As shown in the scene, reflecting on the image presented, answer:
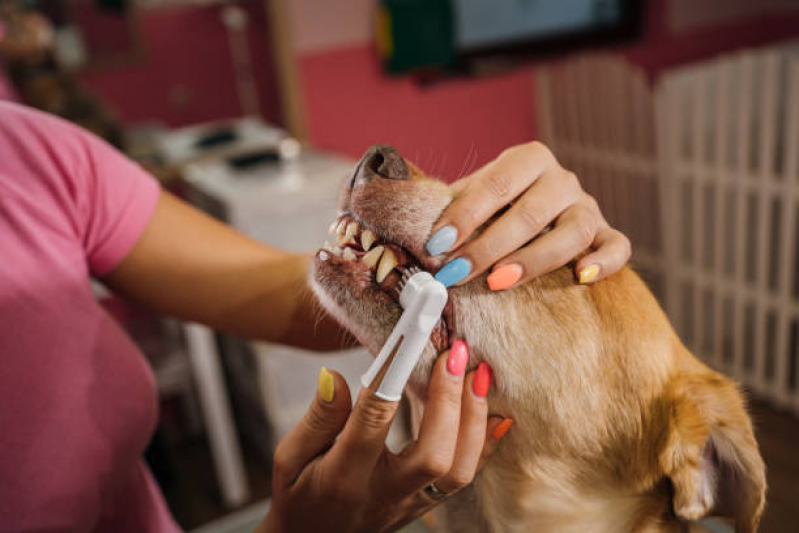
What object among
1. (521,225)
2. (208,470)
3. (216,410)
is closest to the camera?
(521,225)

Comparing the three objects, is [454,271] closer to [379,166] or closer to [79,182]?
[379,166]

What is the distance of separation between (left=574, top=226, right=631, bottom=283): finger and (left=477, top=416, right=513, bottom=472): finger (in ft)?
0.65

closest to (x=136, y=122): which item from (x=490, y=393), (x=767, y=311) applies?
(x=490, y=393)

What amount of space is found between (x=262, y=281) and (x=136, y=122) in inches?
58.9

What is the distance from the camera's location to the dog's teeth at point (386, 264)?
69 cm

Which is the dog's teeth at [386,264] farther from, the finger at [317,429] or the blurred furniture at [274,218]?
the blurred furniture at [274,218]

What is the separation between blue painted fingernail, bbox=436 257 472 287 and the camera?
2.10ft

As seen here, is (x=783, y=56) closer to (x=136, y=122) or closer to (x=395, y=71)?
(x=395, y=71)

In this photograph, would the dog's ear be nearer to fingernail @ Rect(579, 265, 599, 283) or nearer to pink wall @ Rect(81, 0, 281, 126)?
fingernail @ Rect(579, 265, 599, 283)

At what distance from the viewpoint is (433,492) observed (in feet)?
2.24

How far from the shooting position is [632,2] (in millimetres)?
3594

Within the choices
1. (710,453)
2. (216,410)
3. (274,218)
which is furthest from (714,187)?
(216,410)

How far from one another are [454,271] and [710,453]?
472 mm

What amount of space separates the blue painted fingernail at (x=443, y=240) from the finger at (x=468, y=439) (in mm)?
156
